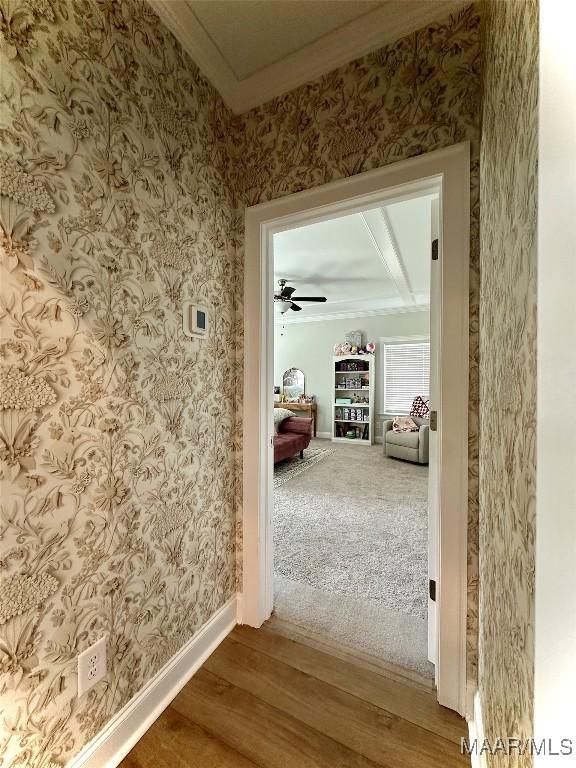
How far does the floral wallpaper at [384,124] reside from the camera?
1.16 metres

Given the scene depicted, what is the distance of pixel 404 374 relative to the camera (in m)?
6.22

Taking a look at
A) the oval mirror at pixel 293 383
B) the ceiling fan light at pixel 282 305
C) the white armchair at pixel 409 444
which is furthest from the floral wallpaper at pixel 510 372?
the oval mirror at pixel 293 383

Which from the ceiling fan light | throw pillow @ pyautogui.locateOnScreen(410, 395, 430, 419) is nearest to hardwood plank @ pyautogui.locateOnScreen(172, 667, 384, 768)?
the ceiling fan light

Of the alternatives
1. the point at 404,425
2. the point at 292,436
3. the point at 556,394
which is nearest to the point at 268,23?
the point at 556,394

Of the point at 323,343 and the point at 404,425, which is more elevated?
the point at 323,343

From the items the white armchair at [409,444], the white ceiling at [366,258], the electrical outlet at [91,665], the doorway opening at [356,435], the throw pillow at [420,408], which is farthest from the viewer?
the throw pillow at [420,408]

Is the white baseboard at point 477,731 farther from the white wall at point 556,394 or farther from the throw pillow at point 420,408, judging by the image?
the throw pillow at point 420,408

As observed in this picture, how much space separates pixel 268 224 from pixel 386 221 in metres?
1.80

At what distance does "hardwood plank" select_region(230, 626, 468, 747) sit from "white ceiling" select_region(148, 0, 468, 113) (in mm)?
2669

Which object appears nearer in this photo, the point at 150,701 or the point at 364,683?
the point at 150,701

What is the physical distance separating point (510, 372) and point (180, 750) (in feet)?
5.08

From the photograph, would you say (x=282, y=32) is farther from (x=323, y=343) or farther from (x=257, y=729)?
(x=323, y=343)

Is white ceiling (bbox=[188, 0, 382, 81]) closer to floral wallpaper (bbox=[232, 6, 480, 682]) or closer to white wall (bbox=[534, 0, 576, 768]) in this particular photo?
floral wallpaper (bbox=[232, 6, 480, 682])

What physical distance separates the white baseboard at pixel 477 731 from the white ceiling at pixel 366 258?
2.36 meters
